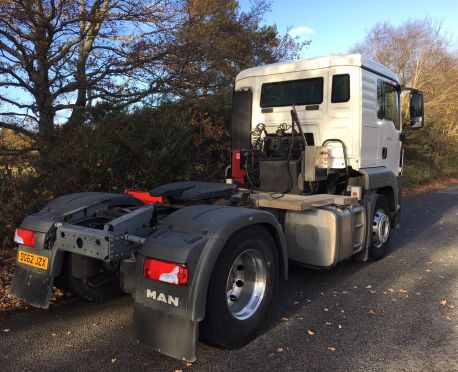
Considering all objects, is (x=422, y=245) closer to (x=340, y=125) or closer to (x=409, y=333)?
(x=340, y=125)

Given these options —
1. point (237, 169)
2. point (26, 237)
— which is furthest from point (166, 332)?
point (237, 169)

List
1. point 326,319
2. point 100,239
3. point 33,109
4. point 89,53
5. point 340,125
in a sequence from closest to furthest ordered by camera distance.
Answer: point 100,239, point 326,319, point 340,125, point 33,109, point 89,53

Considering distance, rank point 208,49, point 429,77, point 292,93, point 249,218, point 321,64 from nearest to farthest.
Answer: point 249,218 → point 321,64 → point 292,93 → point 208,49 → point 429,77

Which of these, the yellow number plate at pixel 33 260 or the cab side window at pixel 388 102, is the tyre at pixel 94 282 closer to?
the yellow number plate at pixel 33 260

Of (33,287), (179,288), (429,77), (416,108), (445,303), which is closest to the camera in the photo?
(179,288)

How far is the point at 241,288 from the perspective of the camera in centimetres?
375

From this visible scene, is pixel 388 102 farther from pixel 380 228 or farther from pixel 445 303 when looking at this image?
pixel 445 303

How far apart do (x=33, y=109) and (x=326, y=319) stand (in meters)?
6.96

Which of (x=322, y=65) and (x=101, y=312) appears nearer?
(x=101, y=312)

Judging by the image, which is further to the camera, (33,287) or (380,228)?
(380,228)

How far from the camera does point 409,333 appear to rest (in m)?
3.82

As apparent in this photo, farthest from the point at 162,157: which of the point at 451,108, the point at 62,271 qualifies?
the point at 451,108

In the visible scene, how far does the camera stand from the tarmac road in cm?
325

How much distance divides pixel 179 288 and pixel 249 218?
0.83 meters
